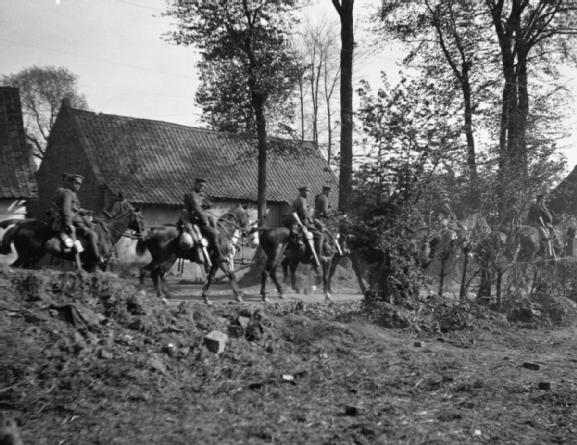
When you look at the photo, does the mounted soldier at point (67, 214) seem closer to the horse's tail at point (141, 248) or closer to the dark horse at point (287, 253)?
the horse's tail at point (141, 248)

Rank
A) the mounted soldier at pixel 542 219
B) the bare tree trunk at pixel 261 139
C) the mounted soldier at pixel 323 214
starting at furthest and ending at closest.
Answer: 1. the bare tree trunk at pixel 261 139
2. the mounted soldier at pixel 542 219
3. the mounted soldier at pixel 323 214

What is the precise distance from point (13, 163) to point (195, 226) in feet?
38.1

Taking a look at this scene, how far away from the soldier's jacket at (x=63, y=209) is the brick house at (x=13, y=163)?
28.1 ft

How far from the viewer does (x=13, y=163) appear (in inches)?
804

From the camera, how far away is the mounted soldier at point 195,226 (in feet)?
39.4

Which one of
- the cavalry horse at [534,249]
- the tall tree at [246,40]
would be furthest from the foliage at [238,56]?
the cavalry horse at [534,249]

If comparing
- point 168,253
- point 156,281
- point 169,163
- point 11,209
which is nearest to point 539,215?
point 168,253

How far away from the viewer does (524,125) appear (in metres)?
14.7

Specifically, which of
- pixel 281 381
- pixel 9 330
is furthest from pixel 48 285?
pixel 281 381

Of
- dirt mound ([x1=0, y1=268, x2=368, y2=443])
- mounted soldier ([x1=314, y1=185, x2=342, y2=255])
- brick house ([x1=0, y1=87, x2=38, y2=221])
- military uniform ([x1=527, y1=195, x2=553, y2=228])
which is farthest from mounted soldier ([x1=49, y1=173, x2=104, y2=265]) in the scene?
military uniform ([x1=527, y1=195, x2=553, y2=228])

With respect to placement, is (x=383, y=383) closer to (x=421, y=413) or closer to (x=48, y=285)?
(x=421, y=413)

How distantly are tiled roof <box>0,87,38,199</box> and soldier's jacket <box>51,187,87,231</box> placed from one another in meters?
8.65

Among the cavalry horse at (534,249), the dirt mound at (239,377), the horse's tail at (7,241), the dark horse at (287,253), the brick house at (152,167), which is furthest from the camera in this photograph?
the brick house at (152,167)

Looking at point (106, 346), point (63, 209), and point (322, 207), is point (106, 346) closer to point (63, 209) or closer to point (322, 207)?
point (63, 209)
